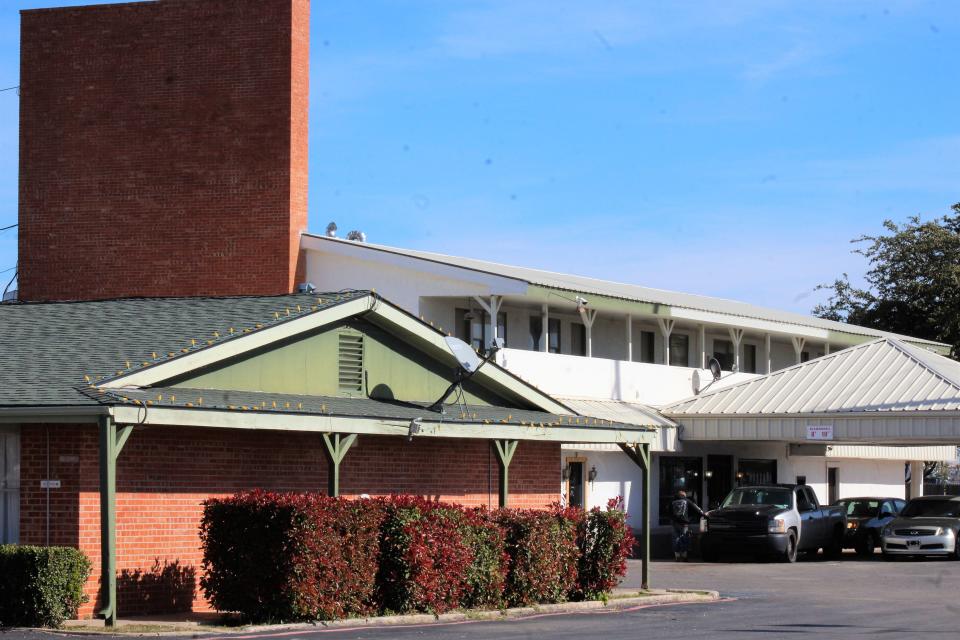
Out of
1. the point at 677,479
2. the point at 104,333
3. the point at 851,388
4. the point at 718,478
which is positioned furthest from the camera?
the point at 718,478

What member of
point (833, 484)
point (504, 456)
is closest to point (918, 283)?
point (833, 484)

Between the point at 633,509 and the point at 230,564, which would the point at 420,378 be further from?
the point at 633,509

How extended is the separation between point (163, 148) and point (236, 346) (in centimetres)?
1828

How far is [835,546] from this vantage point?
35.7 meters

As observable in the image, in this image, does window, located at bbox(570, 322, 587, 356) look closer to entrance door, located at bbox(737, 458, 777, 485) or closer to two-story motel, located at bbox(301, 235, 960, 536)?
two-story motel, located at bbox(301, 235, 960, 536)

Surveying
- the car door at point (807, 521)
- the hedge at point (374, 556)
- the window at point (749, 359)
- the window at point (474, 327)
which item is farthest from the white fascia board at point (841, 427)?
the hedge at point (374, 556)

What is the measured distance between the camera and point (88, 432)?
59.9ft

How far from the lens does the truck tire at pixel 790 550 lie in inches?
1307

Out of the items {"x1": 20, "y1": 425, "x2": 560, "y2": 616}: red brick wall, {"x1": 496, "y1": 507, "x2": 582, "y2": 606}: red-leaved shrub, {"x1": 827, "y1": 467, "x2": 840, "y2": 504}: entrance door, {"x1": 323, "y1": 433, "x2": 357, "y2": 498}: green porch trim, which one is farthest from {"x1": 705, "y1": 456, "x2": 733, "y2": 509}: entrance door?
{"x1": 323, "y1": 433, "x2": 357, "y2": 498}: green porch trim

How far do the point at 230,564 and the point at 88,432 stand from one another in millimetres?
2476

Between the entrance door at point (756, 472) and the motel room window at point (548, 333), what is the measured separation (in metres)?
8.16

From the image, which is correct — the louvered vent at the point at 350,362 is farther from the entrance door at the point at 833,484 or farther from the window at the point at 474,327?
the entrance door at the point at 833,484

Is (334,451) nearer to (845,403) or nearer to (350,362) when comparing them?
(350,362)

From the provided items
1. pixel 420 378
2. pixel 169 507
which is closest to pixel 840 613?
pixel 420 378
